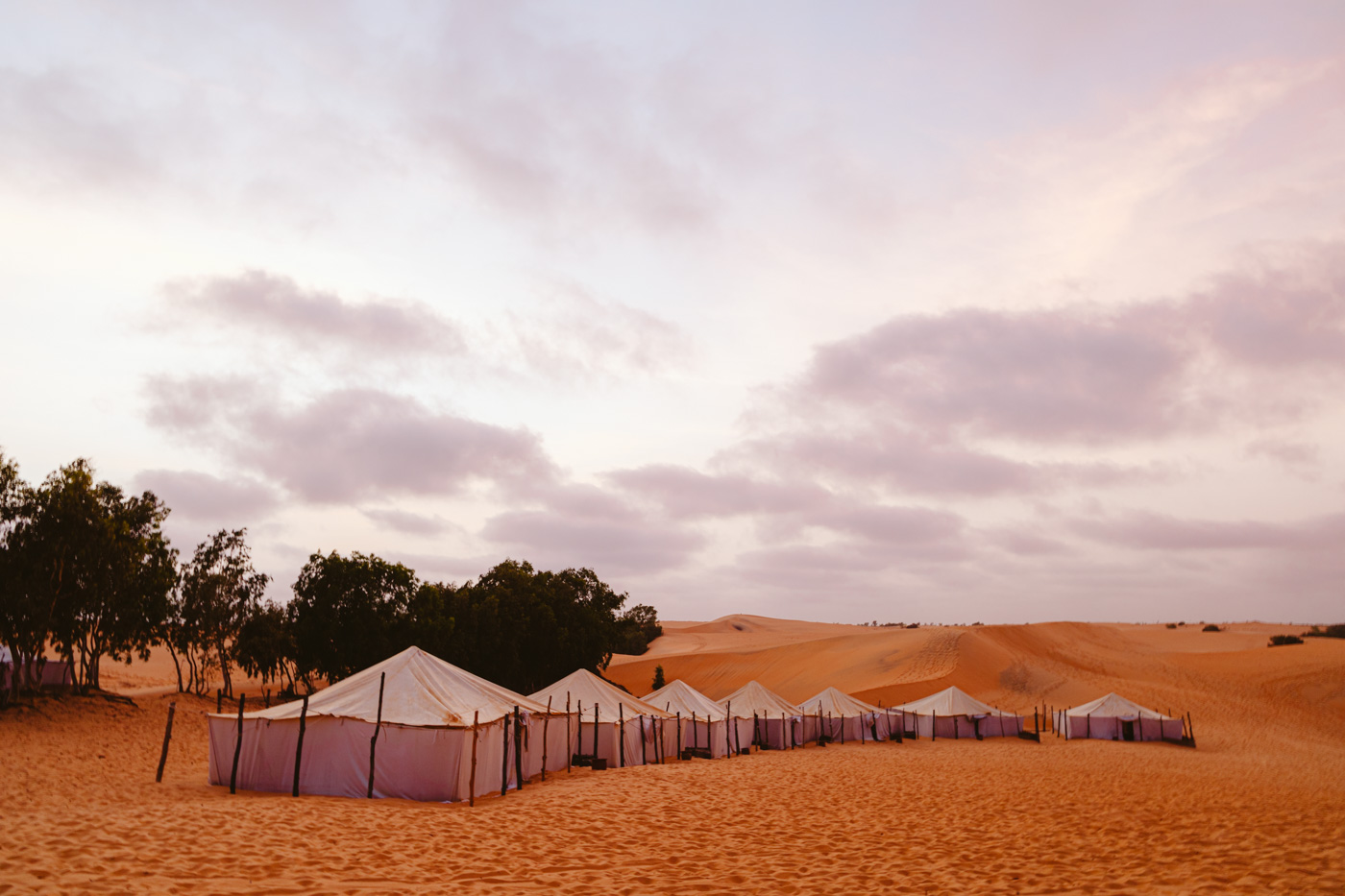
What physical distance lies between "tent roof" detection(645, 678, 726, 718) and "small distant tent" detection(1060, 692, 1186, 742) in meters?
23.2

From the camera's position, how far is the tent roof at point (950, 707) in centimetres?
4869

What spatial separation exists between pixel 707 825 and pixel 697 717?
63.0 ft

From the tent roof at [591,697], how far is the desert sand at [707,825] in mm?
2758

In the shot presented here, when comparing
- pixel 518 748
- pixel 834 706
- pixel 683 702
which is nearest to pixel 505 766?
pixel 518 748

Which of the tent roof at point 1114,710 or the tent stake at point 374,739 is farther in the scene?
the tent roof at point 1114,710

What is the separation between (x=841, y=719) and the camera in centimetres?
4566

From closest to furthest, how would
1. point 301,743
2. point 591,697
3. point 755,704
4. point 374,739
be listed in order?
point 301,743
point 374,739
point 591,697
point 755,704

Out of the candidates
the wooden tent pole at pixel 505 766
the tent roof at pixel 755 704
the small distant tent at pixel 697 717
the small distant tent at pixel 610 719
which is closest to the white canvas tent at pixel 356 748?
the wooden tent pole at pixel 505 766

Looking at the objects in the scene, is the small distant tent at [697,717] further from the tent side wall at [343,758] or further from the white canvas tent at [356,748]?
the tent side wall at [343,758]

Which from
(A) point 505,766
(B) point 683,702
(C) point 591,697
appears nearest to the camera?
(A) point 505,766

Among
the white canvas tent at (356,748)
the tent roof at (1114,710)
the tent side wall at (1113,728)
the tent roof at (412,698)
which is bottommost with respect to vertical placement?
the tent side wall at (1113,728)

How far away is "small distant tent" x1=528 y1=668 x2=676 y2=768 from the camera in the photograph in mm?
30047

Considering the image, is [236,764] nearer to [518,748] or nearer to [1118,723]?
[518,748]

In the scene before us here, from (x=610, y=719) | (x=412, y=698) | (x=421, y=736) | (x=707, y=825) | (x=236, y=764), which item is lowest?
Answer: (x=707, y=825)
